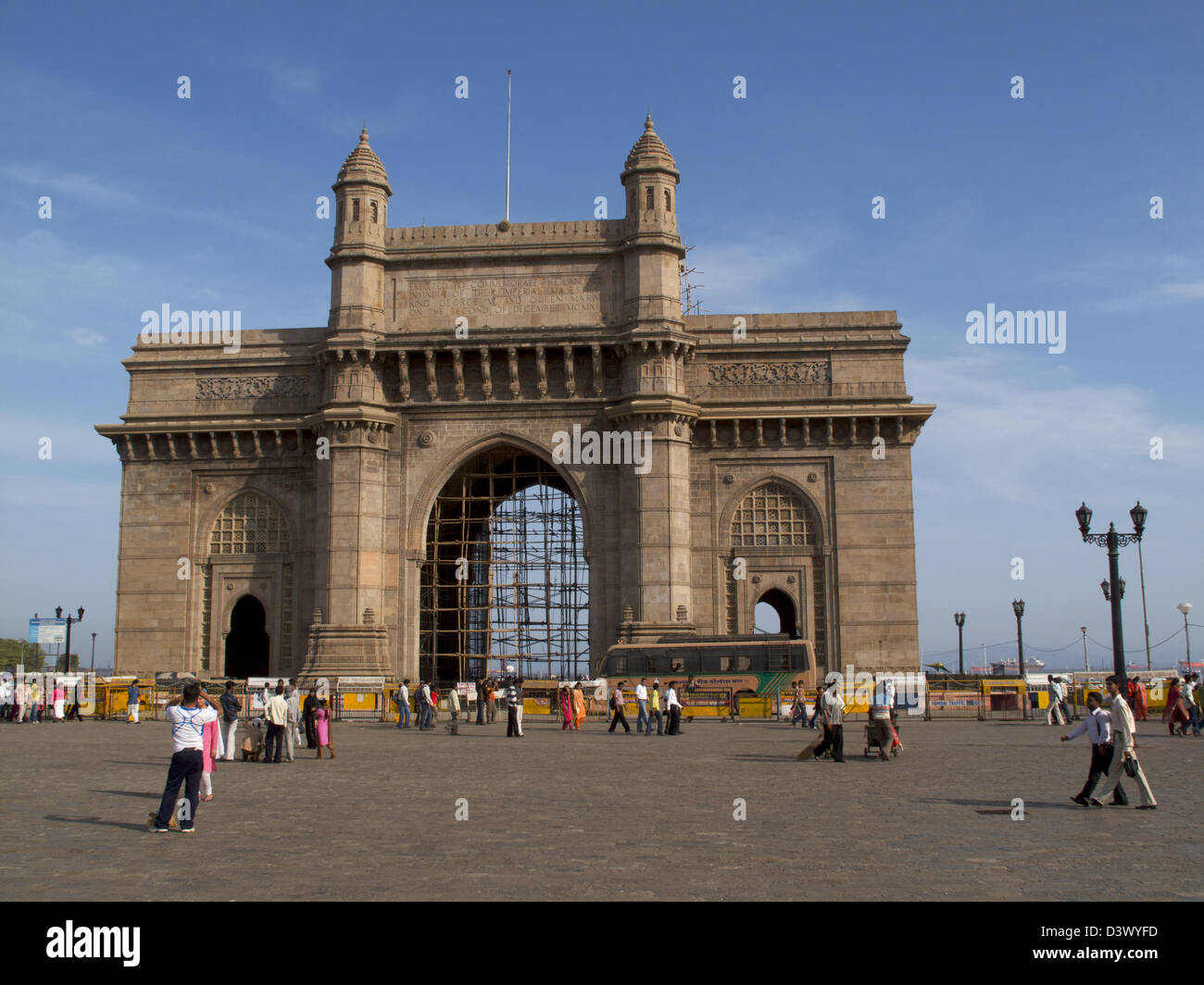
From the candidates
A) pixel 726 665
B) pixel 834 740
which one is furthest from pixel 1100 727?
pixel 726 665

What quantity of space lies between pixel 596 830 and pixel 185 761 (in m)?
4.14

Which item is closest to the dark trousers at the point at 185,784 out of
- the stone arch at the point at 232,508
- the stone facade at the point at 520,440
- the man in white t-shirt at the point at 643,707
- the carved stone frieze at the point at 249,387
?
the man in white t-shirt at the point at 643,707

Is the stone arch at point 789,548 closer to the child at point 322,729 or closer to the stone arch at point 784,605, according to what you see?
the stone arch at point 784,605

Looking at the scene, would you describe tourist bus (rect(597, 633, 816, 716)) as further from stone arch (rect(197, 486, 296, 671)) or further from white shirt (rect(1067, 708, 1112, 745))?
white shirt (rect(1067, 708, 1112, 745))

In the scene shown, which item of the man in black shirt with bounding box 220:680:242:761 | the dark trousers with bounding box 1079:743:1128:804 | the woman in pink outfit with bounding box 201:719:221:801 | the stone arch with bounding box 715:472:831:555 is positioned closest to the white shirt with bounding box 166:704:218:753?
the woman in pink outfit with bounding box 201:719:221:801

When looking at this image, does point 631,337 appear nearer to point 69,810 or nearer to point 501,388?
point 501,388

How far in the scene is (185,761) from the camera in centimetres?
1195

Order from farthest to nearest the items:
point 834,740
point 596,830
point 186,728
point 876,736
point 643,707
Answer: point 643,707 < point 876,736 < point 834,740 < point 186,728 < point 596,830

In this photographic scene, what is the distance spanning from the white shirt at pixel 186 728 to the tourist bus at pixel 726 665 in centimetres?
2260

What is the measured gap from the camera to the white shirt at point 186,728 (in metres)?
12.1

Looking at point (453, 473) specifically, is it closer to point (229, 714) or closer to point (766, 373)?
point (766, 373)

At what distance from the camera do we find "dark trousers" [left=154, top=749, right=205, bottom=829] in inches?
464

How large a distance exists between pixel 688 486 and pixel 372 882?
29698 mm

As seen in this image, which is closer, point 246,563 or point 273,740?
point 273,740
